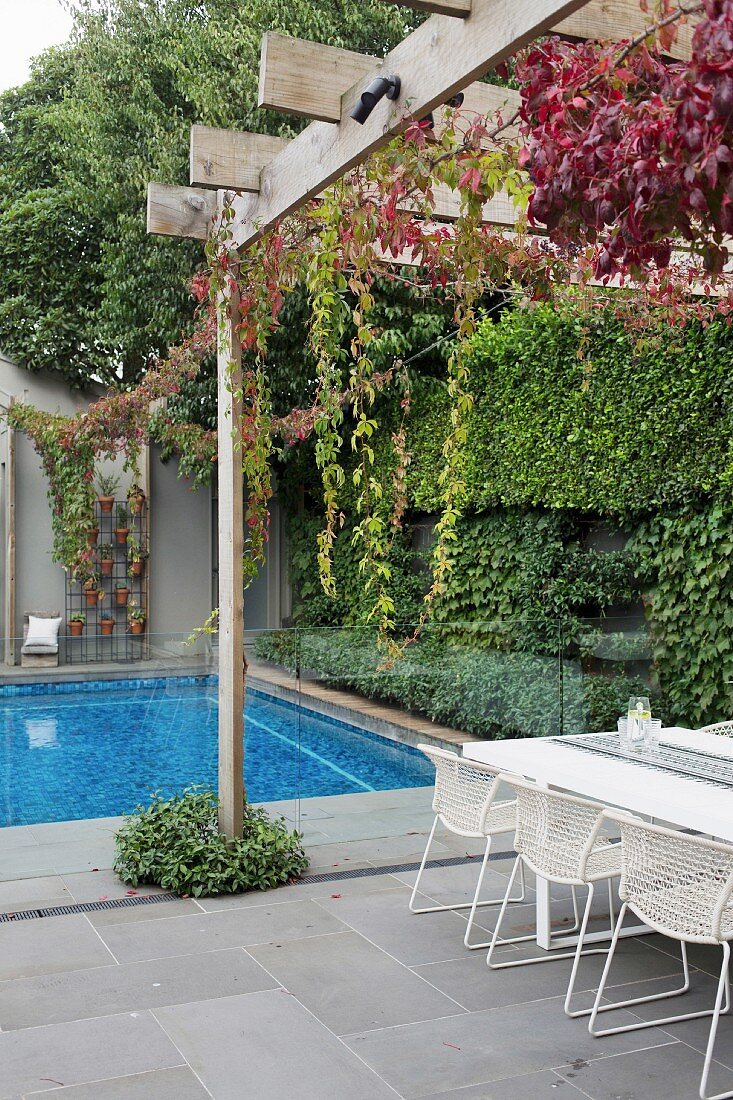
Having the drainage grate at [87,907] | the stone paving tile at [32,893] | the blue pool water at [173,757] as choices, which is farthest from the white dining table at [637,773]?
the stone paving tile at [32,893]

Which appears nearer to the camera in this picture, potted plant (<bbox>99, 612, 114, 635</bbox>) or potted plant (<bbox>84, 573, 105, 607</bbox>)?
potted plant (<bbox>84, 573, 105, 607</bbox>)

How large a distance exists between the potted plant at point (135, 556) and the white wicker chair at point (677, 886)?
34.7 feet

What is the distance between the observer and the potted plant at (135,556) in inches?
525

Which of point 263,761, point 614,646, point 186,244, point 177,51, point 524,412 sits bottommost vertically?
Result: point 263,761

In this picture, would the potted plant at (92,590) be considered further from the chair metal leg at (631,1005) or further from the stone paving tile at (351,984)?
the chair metal leg at (631,1005)

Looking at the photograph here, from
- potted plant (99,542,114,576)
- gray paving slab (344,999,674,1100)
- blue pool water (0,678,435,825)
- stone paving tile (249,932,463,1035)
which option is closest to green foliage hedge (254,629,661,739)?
blue pool water (0,678,435,825)

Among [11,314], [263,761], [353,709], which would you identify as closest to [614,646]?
[353,709]

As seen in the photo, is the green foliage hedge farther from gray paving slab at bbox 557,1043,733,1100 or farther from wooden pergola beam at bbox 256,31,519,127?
wooden pergola beam at bbox 256,31,519,127

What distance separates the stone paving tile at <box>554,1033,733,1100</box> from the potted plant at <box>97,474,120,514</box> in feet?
36.2

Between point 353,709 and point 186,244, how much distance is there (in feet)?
21.8

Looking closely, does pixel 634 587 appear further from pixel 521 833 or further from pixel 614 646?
pixel 521 833

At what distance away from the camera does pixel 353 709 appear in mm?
6168

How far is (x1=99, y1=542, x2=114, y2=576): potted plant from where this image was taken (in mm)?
13203

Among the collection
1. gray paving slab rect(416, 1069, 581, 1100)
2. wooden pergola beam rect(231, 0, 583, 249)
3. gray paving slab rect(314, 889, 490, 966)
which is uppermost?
wooden pergola beam rect(231, 0, 583, 249)
